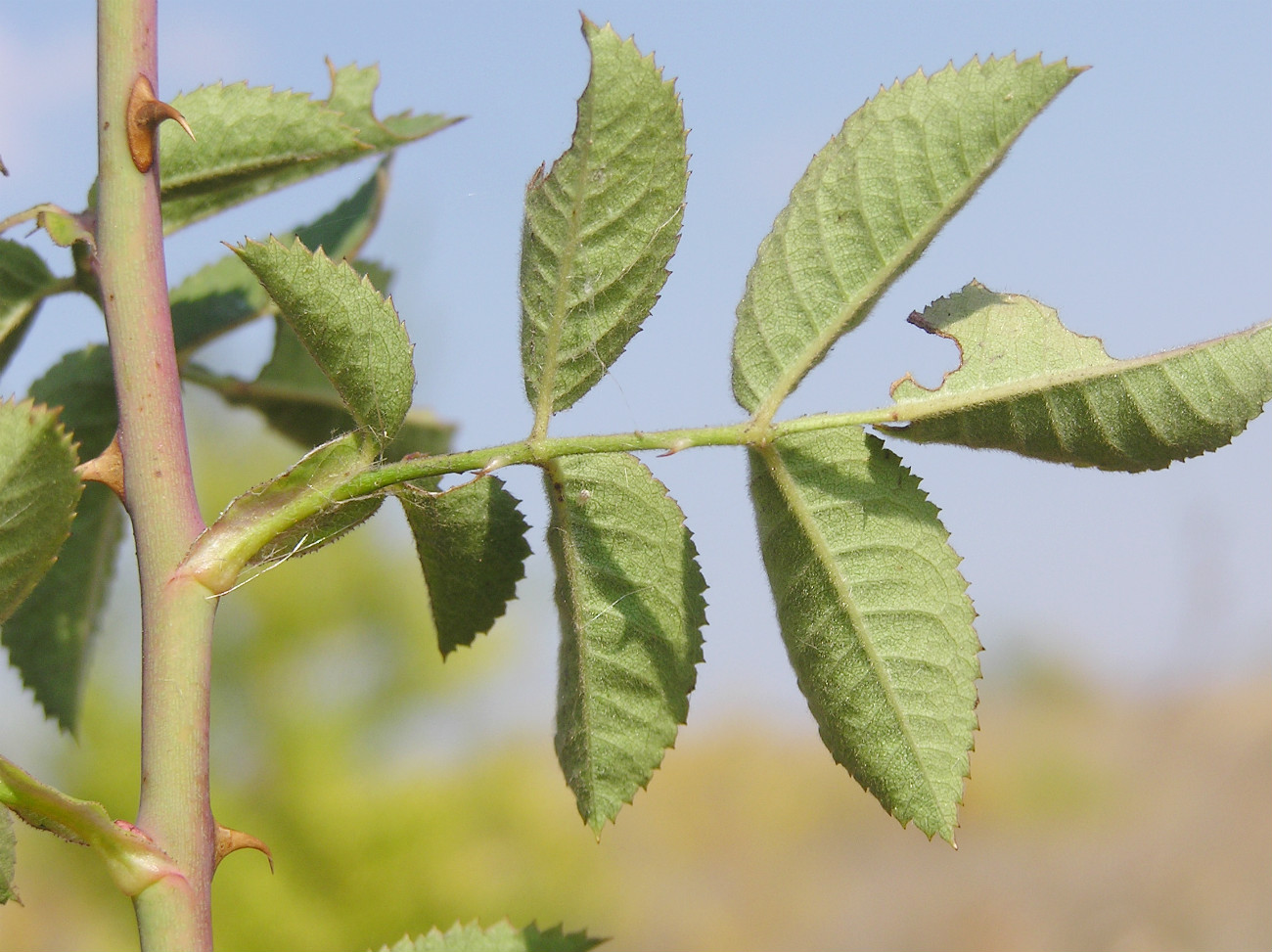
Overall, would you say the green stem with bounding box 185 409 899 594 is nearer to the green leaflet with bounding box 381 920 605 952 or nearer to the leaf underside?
the leaf underside

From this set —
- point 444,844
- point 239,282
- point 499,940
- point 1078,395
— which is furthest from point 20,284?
point 444,844

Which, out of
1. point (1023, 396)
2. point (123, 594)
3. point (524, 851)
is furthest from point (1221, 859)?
point (1023, 396)

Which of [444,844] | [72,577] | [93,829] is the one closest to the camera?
[93,829]

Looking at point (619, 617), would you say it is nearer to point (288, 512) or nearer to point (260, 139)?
point (288, 512)

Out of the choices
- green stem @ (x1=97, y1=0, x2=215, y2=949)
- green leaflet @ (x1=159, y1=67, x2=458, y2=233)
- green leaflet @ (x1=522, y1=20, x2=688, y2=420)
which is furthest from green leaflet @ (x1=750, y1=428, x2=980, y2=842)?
green leaflet @ (x1=159, y1=67, x2=458, y2=233)

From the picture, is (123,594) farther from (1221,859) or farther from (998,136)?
(1221,859)

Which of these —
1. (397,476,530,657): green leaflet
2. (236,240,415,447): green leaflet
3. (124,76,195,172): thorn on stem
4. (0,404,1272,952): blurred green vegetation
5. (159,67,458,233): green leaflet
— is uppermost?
(159,67,458,233): green leaflet

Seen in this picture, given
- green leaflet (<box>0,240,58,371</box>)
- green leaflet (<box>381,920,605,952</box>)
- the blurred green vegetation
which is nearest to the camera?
green leaflet (<box>381,920,605,952</box>)

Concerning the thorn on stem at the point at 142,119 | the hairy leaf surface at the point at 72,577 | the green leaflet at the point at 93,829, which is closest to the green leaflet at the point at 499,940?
the green leaflet at the point at 93,829
